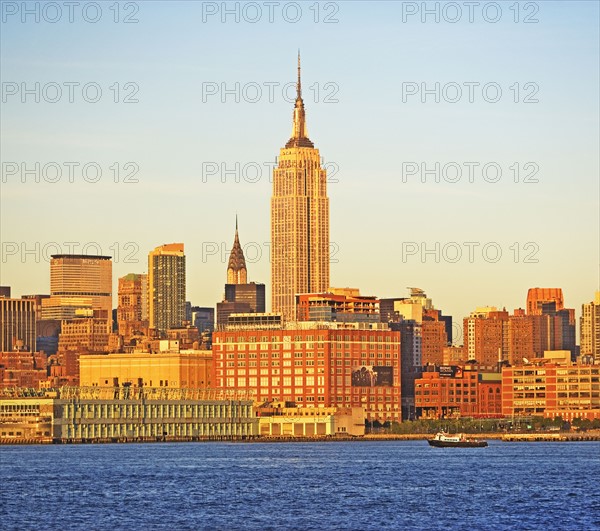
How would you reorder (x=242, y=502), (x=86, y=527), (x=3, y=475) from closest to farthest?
(x=86, y=527)
(x=242, y=502)
(x=3, y=475)

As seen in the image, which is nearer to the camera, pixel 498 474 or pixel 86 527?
pixel 86 527

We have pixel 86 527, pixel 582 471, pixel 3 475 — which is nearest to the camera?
pixel 86 527

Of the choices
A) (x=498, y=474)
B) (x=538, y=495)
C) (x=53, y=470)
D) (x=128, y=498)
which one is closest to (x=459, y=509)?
(x=538, y=495)

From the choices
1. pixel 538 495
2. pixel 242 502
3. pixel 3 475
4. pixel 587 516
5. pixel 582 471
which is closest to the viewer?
pixel 587 516

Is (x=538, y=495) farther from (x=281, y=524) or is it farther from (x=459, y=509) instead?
(x=281, y=524)

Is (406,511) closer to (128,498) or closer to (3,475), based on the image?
(128,498)

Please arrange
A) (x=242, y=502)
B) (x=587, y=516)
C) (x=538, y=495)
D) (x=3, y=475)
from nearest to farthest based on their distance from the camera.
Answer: (x=587, y=516) < (x=242, y=502) < (x=538, y=495) < (x=3, y=475)

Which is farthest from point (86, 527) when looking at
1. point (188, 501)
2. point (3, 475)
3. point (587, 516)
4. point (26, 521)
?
point (3, 475)

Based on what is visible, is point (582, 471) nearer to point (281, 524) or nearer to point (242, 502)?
point (242, 502)

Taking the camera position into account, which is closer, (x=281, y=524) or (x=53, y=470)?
(x=281, y=524)
